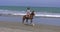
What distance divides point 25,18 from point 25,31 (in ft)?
12.4

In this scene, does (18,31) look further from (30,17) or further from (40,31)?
(30,17)

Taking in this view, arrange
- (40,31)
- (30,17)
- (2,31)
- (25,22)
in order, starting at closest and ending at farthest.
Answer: (2,31)
(40,31)
(30,17)
(25,22)

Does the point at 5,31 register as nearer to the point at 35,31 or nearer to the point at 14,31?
the point at 14,31

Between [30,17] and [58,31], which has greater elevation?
[30,17]

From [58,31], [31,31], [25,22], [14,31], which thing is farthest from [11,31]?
[25,22]

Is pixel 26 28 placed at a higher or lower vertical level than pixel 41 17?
lower

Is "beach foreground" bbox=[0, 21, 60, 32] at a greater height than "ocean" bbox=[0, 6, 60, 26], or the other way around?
"ocean" bbox=[0, 6, 60, 26]

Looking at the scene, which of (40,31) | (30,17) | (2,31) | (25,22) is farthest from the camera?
(25,22)

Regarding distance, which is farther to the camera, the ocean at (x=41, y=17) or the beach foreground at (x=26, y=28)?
the ocean at (x=41, y=17)

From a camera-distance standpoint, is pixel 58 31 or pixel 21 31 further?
pixel 58 31

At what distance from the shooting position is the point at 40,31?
1434cm

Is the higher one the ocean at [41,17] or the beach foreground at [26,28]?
the ocean at [41,17]

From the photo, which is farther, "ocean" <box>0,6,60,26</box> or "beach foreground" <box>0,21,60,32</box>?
"ocean" <box>0,6,60,26</box>

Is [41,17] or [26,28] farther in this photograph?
[41,17]
